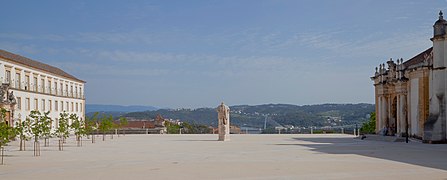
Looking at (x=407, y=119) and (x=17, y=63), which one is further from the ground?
(x=17, y=63)

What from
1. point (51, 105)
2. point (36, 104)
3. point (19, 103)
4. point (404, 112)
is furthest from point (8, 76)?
point (404, 112)

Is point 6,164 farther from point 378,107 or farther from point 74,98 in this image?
point 74,98

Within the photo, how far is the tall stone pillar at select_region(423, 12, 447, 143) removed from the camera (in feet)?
116

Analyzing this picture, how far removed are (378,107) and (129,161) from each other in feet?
105

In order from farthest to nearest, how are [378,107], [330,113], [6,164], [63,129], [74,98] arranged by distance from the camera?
1. [330,113]
2. [74,98]
3. [378,107]
4. [63,129]
5. [6,164]

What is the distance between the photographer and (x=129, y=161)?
22.0 meters

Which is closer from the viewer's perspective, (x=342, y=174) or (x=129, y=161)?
(x=342, y=174)

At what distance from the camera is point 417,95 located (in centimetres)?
3897

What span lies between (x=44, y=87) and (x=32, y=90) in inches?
175

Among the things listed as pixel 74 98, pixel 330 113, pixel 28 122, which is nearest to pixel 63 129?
pixel 28 122

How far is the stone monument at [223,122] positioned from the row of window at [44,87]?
2189cm

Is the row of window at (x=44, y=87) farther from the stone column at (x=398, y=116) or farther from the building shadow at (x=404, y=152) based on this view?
the stone column at (x=398, y=116)

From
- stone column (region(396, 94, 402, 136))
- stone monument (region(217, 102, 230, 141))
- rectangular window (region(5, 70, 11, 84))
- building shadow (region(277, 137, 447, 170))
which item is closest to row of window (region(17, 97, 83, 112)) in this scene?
rectangular window (region(5, 70, 11, 84))

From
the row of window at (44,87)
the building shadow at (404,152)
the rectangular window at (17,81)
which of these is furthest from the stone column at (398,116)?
the rectangular window at (17,81)
